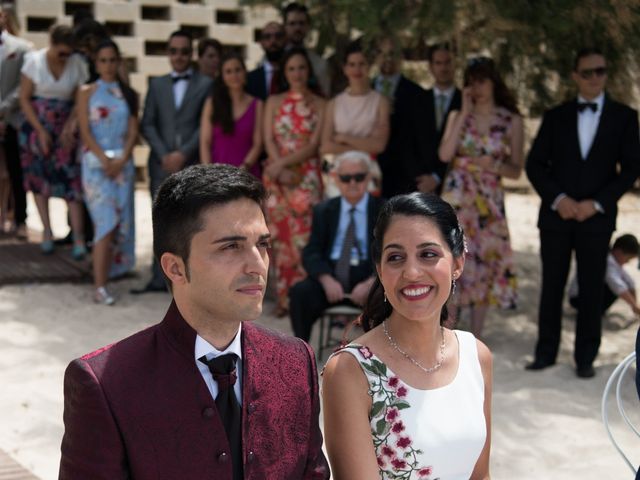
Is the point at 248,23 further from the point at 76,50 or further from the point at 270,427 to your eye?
the point at 270,427

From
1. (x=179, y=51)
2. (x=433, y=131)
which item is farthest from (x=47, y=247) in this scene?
(x=433, y=131)

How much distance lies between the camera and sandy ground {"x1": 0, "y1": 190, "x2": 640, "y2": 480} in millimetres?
4805

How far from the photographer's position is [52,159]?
25.7ft

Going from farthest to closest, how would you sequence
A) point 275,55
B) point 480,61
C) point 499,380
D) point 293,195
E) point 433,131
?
1. point 275,55
2. point 293,195
3. point 433,131
4. point 480,61
5. point 499,380

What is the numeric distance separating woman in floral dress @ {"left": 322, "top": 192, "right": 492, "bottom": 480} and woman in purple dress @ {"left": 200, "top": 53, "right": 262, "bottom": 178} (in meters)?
4.21

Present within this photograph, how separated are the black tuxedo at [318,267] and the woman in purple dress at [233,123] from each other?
1.15 meters

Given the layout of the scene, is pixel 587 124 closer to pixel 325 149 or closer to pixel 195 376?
pixel 325 149

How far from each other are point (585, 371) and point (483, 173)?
134cm

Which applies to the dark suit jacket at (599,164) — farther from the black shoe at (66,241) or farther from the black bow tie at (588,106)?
the black shoe at (66,241)

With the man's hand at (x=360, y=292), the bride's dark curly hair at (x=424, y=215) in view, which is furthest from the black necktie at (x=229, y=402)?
the man's hand at (x=360, y=292)

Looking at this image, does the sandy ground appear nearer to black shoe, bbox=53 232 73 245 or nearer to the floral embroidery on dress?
black shoe, bbox=53 232 73 245

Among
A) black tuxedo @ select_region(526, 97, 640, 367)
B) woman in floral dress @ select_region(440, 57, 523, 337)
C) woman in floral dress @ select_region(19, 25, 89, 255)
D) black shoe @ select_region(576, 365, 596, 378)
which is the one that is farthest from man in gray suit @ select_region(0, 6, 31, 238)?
black shoe @ select_region(576, 365, 596, 378)

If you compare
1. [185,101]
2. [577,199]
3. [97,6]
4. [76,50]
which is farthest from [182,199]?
[97,6]

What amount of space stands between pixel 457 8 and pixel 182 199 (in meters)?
4.33
